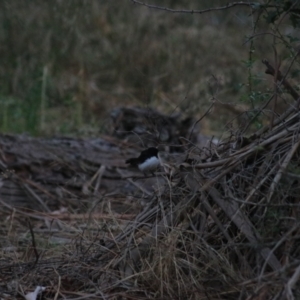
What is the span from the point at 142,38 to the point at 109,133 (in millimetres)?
4494

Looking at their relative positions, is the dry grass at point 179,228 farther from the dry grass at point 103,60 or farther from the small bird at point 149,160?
the dry grass at point 103,60

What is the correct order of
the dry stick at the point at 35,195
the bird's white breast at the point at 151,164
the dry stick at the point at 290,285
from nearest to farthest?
the dry stick at the point at 290,285
the bird's white breast at the point at 151,164
the dry stick at the point at 35,195

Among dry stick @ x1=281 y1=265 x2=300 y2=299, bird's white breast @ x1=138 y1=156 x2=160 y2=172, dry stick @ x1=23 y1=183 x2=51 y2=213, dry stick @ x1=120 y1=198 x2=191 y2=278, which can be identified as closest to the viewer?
dry stick @ x1=281 y1=265 x2=300 y2=299

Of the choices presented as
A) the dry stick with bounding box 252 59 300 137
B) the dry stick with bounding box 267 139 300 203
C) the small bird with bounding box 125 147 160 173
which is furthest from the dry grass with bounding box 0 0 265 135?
the dry stick with bounding box 267 139 300 203

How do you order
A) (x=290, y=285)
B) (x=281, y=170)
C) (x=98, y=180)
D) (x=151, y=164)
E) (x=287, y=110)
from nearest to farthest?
(x=290, y=285)
(x=281, y=170)
(x=287, y=110)
(x=151, y=164)
(x=98, y=180)

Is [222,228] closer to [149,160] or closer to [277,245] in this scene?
[277,245]

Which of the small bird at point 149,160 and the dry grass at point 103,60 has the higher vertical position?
the small bird at point 149,160

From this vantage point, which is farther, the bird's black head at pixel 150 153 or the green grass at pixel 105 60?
the green grass at pixel 105 60

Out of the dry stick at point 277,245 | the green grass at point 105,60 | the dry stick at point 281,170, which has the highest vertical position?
the dry stick at point 281,170

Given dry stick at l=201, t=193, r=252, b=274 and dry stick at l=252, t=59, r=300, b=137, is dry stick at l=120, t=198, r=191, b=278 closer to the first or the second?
dry stick at l=201, t=193, r=252, b=274

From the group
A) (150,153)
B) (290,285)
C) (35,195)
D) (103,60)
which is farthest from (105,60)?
(290,285)

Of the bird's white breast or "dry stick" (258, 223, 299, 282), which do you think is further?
the bird's white breast

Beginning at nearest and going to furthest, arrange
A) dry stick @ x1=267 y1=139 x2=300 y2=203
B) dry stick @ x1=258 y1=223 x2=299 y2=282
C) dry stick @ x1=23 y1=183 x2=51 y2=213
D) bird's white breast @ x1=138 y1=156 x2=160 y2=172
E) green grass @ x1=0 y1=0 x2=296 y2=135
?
1. dry stick @ x1=258 y1=223 x2=299 y2=282
2. dry stick @ x1=267 y1=139 x2=300 y2=203
3. bird's white breast @ x1=138 y1=156 x2=160 y2=172
4. dry stick @ x1=23 y1=183 x2=51 y2=213
5. green grass @ x1=0 y1=0 x2=296 y2=135

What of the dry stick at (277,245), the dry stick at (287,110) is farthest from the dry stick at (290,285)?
the dry stick at (287,110)
